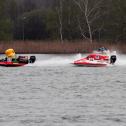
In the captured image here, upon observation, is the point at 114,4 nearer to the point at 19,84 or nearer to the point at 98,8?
the point at 98,8

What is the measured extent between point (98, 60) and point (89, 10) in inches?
1289

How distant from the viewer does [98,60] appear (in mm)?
48875

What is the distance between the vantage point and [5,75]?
42.2 m

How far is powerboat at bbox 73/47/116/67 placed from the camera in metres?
48.7

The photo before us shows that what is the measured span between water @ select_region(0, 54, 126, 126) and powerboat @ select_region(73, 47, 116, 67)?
3138 mm

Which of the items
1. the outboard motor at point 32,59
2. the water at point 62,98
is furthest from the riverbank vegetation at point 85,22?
the water at point 62,98

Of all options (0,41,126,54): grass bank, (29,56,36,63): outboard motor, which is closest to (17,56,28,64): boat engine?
(29,56,36,63): outboard motor

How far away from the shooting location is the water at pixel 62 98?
935 inches

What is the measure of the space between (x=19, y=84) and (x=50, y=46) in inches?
1290

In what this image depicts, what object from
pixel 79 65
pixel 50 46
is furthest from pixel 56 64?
pixel 50 46

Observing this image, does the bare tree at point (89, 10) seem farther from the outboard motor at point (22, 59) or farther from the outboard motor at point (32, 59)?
the outboard motor at point (22, 59)

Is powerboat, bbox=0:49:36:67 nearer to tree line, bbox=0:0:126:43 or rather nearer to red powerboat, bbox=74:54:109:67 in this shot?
red powerboat, bbox=74:54:109:67

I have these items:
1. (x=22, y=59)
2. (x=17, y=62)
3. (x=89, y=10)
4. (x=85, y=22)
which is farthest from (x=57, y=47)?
(x=22, y=59)

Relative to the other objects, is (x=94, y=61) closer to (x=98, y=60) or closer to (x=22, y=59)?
(x=98, y=60)
